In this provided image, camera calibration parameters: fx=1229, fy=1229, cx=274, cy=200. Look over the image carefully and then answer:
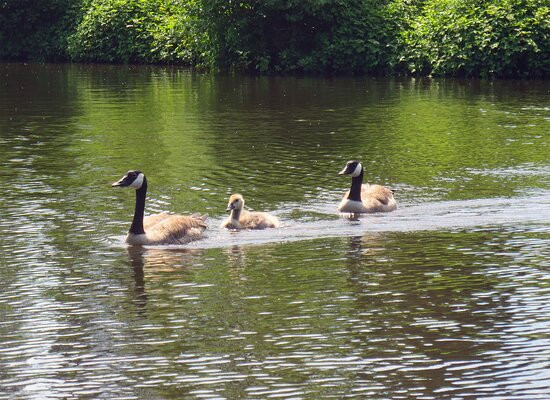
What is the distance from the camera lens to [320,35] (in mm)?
48312

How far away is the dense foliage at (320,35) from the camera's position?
4294 cm

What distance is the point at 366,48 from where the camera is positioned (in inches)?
1853

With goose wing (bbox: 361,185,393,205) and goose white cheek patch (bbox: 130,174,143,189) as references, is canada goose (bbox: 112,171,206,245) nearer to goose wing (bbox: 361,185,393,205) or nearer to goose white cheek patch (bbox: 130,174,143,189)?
goose white cheek patch (bbox: 130,174,143,189)

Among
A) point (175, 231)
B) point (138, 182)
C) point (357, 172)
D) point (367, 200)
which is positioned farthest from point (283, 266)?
point (357, 172)

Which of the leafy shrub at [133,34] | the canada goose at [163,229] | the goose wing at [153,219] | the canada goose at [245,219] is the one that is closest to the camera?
the canada goose at [163,229]

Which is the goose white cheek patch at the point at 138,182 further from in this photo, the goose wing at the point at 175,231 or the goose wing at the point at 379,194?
the goose wing at the point at 379,194

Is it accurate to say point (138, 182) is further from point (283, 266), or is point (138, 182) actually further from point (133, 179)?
point (283, 266)

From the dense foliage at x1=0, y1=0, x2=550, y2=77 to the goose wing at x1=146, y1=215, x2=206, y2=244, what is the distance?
26620 millimetres

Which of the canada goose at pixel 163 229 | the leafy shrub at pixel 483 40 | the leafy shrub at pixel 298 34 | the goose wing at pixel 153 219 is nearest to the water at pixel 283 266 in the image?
the canada goose at pixel 163 229

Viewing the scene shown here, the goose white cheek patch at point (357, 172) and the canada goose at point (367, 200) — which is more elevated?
the goose white cheek patch at point (357, 172)

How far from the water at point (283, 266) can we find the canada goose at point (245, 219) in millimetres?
286

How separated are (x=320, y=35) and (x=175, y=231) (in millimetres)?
31906

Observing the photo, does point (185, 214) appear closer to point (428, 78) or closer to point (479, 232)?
point (479, 232)

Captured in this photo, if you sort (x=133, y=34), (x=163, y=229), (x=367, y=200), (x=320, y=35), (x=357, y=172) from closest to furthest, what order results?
(x=163, y=229)
(x=367, y=200)
(x=357, y=172)
(x=320, y=35)
(x=133, y=34)
